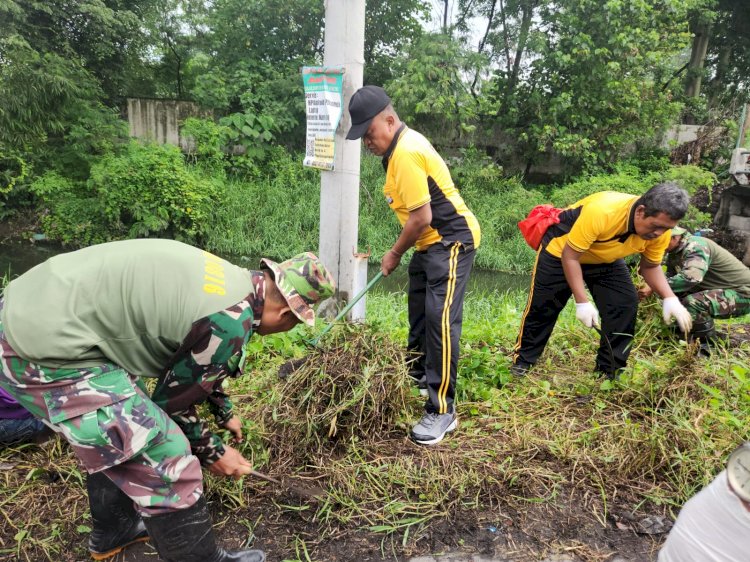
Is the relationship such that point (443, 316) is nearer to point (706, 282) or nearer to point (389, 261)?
point (389, 261)

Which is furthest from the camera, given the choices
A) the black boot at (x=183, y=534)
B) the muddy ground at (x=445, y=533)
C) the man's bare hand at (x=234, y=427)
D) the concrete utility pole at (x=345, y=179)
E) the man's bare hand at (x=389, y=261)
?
the concrete utility pole at (x=345, y=179)

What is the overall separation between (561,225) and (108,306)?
2.77 metres

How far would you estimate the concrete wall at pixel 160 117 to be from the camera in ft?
36.5

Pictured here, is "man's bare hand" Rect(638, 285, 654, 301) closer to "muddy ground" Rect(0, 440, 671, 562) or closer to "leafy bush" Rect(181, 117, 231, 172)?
"muddy ground" Rect(0, 440, 671, 562)

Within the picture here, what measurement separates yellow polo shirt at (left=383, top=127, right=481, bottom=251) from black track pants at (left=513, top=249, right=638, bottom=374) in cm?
83

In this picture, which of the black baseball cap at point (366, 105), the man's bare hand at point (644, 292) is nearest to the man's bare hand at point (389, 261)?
the black baseball cap at point (366, 105)

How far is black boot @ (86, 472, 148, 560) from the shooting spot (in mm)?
1976

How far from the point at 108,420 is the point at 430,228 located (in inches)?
73.2

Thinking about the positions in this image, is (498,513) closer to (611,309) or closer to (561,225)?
(611,309)

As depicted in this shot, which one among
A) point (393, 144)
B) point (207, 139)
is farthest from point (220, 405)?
point (207, 139)

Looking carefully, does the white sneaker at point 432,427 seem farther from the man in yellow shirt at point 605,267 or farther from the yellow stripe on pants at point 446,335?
the man in yellow shirt at point 605,267

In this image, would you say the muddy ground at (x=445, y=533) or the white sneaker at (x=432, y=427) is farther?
the white sneaker at (x=432, y=427)

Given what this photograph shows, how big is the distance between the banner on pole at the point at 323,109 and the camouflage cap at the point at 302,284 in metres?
1.85

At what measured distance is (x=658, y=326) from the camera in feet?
13.1
